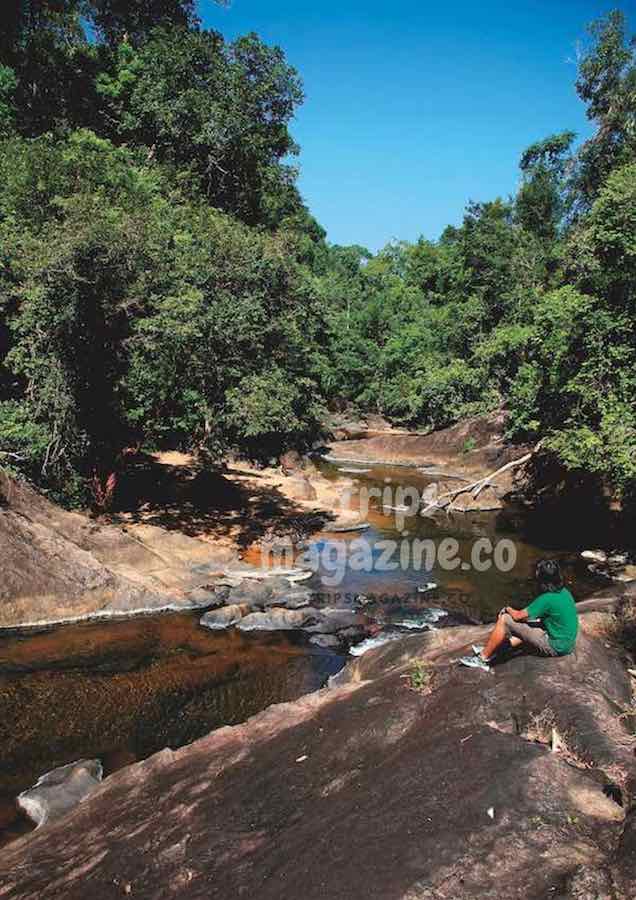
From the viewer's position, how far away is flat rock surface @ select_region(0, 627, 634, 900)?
169 inches

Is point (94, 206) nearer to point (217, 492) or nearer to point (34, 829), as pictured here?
point (217, 492)

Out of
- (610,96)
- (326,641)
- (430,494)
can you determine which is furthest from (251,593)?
(610,96)

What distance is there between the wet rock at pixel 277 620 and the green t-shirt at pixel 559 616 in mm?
6703

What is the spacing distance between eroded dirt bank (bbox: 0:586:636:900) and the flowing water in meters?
1.64

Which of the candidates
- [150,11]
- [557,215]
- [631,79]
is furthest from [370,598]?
[557,215]

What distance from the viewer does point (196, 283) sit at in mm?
17875

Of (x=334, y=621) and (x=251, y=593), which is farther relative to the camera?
(x=251, y=593)

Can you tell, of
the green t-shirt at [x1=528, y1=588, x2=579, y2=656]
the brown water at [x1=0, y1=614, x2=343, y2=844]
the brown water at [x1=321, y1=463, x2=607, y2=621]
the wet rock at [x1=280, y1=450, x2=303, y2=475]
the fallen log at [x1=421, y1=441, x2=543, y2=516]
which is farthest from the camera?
the wet rock at [x1=280, y1=450, x2=303, y2=475]

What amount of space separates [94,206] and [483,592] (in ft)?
47.8

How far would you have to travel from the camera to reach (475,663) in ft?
24.3

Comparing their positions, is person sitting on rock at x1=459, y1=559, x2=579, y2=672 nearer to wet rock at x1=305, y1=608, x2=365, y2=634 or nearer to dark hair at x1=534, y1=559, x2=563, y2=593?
dark hair at x1=534, y1=559, x2=563, y2=593

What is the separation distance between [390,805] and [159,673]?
262 inches

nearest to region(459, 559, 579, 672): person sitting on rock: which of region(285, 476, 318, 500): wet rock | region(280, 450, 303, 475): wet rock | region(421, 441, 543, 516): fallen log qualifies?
region(421, 441, 543, 516): fallen log

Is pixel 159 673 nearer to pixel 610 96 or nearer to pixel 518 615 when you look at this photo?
pixel 518 615
